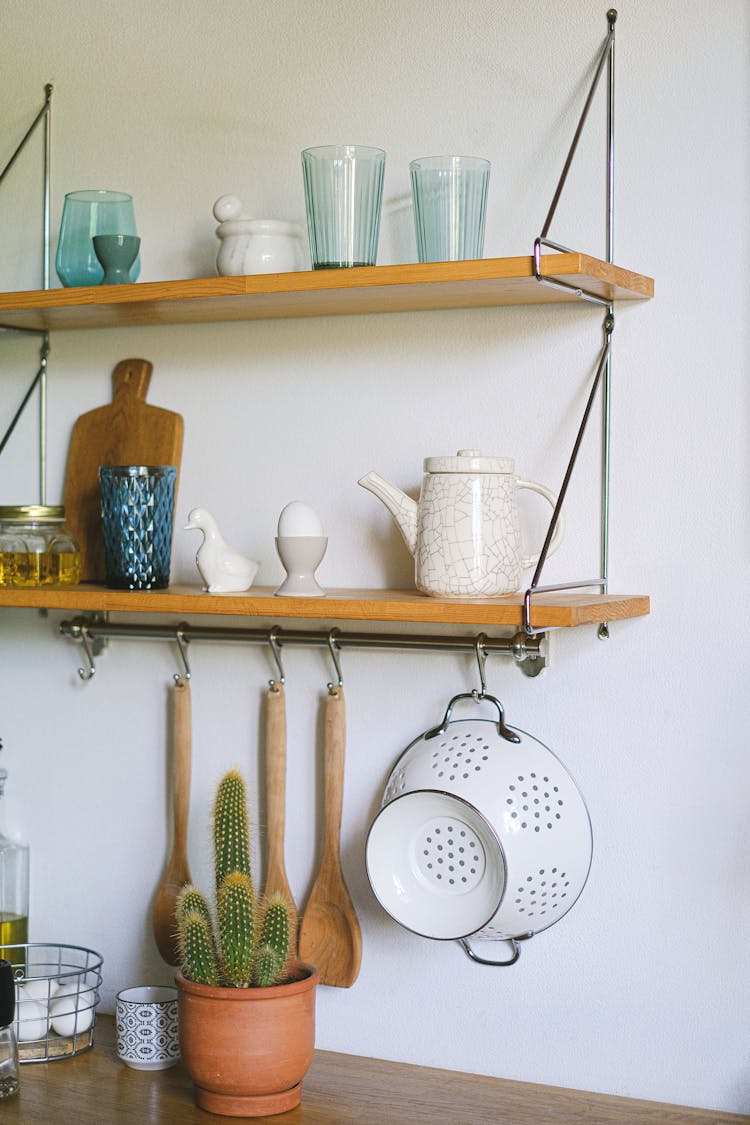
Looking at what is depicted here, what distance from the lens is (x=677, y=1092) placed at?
137 centimetres

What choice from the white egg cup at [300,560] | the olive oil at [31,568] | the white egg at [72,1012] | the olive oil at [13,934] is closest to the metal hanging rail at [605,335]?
the white egg cup at [300,560]

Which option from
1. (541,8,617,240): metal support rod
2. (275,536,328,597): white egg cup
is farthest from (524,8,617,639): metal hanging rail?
(275,536,328,597): white egg cup

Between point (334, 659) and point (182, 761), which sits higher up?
point (334, 659)

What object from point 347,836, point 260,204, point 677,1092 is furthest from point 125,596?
point 677,1092

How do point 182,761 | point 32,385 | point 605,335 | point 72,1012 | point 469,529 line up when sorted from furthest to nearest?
1. point 32,385
2. point 182,761
3. point 72,1012
4. point 605,335
5. point 469,529

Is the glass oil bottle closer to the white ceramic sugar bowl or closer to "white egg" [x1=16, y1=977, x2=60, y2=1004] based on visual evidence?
"white egg" [x1=16, y1=977, x2=60, y2=1004]

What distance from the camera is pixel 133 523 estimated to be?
58.5 inches

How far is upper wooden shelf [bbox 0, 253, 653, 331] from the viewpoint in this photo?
1.23 metres

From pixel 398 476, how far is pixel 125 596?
0.34 m

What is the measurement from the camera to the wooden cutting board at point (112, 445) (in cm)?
164

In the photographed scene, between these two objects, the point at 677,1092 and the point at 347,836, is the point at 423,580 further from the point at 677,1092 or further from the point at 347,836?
the point at 677,1092

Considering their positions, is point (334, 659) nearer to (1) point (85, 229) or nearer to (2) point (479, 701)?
(2) point (479, 701)

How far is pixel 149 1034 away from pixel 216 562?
1.75ft

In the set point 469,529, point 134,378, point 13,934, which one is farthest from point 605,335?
point 13,934
